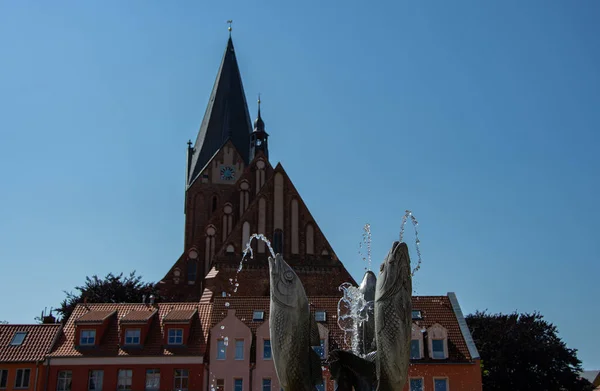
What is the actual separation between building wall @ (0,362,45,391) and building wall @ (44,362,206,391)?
385 millimetres

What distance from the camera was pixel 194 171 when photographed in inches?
2662

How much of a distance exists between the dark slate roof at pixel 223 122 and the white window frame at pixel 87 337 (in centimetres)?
3223

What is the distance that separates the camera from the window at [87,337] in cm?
3572

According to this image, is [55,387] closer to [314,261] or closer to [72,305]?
[72,305]

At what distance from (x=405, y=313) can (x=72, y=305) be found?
38.9 metres

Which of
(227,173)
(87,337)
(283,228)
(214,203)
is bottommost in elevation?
(87,337)

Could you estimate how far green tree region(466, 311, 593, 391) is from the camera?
43.8 m

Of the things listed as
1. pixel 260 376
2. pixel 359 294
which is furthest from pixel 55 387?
pixel 359 294

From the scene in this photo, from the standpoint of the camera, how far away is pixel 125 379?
34750 mm

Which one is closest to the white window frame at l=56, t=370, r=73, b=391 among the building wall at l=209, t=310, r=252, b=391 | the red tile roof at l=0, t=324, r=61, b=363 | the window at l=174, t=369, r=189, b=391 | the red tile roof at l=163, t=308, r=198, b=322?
the red tile roof at l=0, t=324, r=61, b=363

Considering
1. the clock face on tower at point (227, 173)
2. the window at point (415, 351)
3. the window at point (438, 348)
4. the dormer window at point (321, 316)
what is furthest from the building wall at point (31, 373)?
the clock face on tower at point (227, 173)

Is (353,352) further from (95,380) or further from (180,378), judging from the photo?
(95,380)

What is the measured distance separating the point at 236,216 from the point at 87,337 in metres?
21.1

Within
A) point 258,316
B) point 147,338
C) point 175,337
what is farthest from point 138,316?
point 258,316
